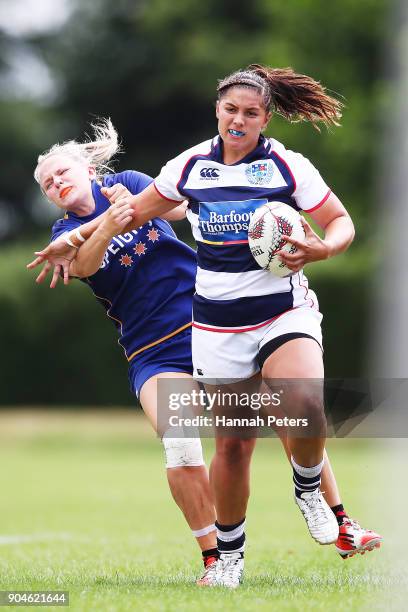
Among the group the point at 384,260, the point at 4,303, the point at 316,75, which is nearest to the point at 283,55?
the point at 316,75

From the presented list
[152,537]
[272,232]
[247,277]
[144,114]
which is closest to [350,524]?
[247,277]

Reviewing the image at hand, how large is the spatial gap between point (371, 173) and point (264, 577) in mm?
21778

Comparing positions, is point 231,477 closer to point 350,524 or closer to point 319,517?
point 319,517

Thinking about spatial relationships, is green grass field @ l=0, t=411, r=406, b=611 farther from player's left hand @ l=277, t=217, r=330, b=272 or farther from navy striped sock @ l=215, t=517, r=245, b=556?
player's left hand @ l=277, t=217, r=330, b=272

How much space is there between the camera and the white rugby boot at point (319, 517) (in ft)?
18.2

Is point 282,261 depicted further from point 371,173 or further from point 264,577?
point 371,173

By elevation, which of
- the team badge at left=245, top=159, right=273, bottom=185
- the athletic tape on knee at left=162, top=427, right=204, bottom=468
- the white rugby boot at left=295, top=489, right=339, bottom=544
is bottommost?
the white rugby boot at left=295, top=489, right=339, bottom=544

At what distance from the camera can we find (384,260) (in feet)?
79.7

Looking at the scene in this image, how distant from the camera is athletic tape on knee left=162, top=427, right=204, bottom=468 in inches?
237

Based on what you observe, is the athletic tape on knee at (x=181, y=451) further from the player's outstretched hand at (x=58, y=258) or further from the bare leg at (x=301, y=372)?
the player's outstretched hand at (x=58, y=258)

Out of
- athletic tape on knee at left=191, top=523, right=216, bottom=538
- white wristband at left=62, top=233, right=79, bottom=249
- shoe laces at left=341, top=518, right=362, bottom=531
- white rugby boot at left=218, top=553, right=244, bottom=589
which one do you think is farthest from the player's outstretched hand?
shoe laces at left=341, top=518, right=362, bottom=531

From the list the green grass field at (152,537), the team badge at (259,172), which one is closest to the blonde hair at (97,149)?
the team badge at (259,172)

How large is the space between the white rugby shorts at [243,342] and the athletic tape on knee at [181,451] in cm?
51

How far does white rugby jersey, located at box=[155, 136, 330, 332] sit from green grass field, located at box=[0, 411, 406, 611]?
132cm
